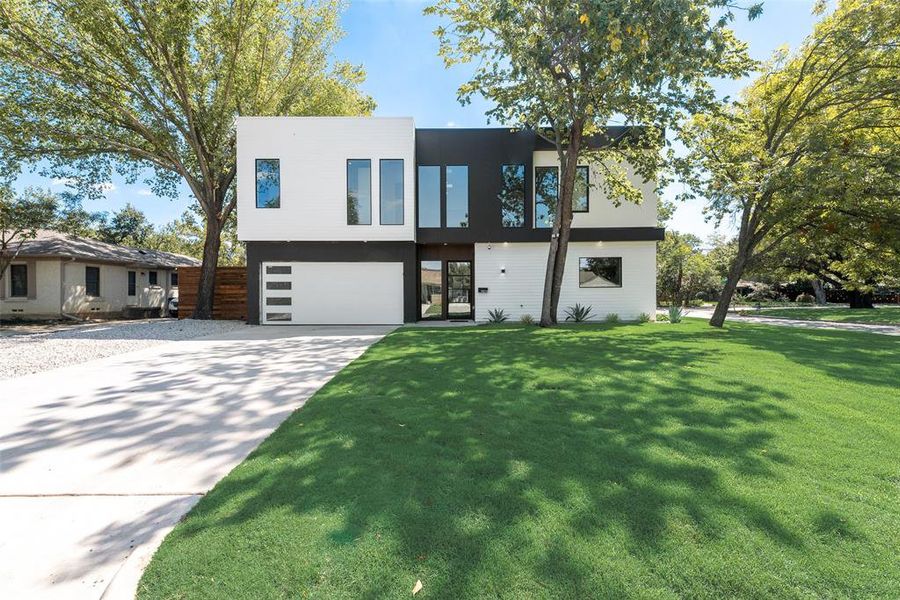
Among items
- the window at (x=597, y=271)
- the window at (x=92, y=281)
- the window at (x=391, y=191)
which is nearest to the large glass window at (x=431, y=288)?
the window at (x=391, y=191)

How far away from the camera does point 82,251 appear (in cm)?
1739

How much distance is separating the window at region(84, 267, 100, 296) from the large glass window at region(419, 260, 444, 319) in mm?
15714

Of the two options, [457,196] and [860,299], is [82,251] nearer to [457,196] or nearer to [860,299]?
[457,196]

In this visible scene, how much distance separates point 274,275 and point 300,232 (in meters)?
1.83

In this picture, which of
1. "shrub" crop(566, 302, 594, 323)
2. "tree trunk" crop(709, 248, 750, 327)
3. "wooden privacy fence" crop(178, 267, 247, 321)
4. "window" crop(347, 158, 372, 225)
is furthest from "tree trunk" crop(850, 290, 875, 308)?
"wooden privacy fence" crop(178, 267, 247, 321)

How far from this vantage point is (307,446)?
342 cm

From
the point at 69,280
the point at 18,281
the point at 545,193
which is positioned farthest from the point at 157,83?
the point at 545,193

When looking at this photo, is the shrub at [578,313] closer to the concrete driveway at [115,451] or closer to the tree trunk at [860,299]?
the concrete driveway at [115,451]

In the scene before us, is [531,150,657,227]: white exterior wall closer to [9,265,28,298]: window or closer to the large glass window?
the large glass window

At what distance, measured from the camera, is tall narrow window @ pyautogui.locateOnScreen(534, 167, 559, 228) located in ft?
46.5

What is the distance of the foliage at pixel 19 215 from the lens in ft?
48.7

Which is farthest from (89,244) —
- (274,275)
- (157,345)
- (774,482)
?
(774,482)

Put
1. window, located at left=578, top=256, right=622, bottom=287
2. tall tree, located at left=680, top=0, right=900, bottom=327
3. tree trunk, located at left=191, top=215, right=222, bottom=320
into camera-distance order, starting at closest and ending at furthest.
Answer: tall tree, located at left=680, top=0, right=900, bottom=327 → window, located at left=578, top=256, right=622, bottom=287 → tree trunk, located at left=191, top=215, right=222, bottom=320

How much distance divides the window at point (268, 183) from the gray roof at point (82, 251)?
32.1 ft
